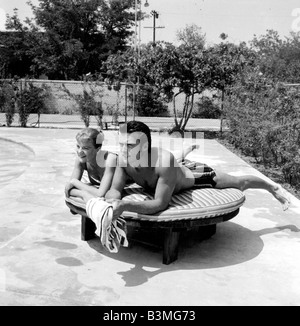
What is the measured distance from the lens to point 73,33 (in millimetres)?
41406

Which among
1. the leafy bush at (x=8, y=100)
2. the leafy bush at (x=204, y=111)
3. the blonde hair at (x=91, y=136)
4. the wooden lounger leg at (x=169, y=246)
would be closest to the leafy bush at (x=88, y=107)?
the leafy bush at (x=8, y=100)

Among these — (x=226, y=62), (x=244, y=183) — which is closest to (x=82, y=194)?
(x=244, y=183)

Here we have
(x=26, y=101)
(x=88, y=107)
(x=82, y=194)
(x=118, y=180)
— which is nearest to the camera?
(x=118, y=180)

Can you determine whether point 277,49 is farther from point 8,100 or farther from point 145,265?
point 145,265

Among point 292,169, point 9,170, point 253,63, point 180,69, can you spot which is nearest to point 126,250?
point 292,169

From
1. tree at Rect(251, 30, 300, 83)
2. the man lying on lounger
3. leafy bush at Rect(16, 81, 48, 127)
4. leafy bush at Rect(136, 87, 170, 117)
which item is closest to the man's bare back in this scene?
the man lying on lounger

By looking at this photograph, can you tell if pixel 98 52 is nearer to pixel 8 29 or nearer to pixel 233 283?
pixel 8 29

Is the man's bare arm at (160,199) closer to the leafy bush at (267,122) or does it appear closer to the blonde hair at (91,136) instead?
the blonde hair at (91,136)

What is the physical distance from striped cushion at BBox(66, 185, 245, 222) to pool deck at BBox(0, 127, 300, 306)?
1.56 feet

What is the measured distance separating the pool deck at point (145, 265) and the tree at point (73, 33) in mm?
36023

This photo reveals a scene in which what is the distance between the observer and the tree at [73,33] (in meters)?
40.4

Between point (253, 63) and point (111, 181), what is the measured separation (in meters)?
13.4

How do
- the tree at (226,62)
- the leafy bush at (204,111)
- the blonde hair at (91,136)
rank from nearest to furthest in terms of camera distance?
the blonde hair at (91,136) → the tree at (226,62) → the leafy bush at (204,111)

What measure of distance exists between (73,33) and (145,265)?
4010cm
